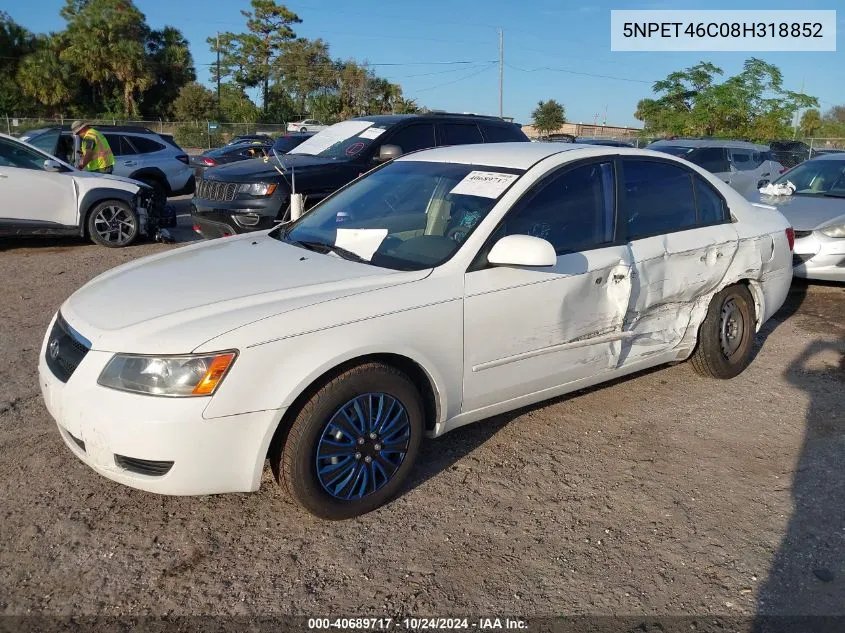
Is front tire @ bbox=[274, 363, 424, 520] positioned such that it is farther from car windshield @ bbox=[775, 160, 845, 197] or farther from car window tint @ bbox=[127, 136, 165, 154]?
car window tint @ bbox=[127, 136, 165, 154]

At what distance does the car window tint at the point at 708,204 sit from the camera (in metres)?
4.92

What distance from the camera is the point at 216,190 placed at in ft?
26.6

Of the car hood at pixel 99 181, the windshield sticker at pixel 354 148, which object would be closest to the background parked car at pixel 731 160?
the windshield sticker at pixel 354 148

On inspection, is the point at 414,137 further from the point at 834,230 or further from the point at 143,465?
the point at 143,465

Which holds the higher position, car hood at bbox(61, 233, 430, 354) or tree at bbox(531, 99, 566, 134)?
tree at bbox(531, 99, 566, 134)

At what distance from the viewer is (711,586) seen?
9.67 feet

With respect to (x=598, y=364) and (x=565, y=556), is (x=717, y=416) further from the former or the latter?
(x=565, y=556)

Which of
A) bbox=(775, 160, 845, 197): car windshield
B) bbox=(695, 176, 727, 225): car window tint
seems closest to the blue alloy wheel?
bbox=(695, 176, 727, 225): car window tint

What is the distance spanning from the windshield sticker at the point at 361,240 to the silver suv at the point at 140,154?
10102mm

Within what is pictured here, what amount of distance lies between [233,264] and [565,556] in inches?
84.2

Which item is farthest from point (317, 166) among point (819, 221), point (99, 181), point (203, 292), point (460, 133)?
point (819, 221)

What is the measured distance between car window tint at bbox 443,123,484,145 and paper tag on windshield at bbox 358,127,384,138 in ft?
2.70

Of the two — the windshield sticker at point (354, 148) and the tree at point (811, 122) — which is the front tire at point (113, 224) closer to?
the windshield sticker at point (354, 148)

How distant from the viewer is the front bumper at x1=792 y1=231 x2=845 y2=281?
7.31 m
